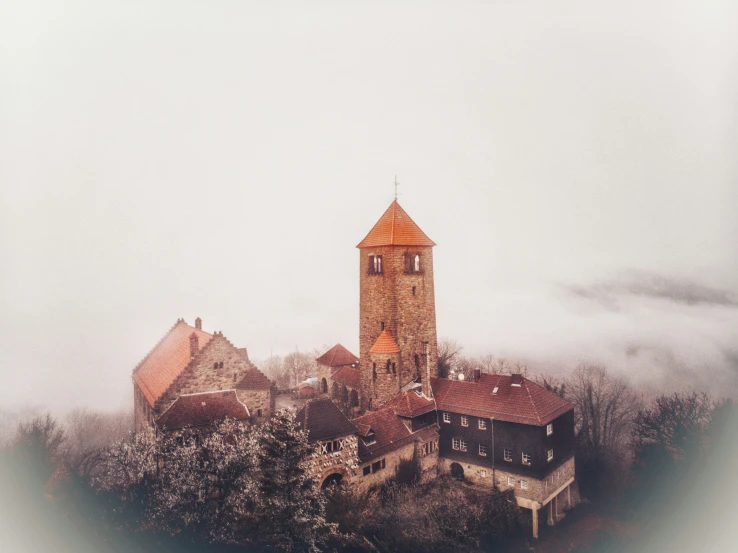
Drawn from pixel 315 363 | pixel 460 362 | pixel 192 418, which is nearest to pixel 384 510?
pixel 315 363

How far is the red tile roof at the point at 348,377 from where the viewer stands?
8.23 m

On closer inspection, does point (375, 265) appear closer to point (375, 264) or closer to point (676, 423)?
point (375, 264)

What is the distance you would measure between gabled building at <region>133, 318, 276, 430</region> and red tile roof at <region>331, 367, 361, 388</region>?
2.54 meters

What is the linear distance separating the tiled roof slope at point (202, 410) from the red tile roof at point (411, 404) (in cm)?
332

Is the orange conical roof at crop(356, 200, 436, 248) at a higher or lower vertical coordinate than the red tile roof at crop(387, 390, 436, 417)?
higher

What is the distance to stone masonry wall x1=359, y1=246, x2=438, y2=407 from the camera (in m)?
8.79

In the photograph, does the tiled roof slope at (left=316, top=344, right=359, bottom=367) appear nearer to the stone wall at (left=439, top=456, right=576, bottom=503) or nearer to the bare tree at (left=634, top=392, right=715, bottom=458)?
the stone wall at (left=439, top=456, right=576, bottom=503)

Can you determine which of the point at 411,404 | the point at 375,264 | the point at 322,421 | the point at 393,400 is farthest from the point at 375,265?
the point at 322,421

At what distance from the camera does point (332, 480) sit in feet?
20.1

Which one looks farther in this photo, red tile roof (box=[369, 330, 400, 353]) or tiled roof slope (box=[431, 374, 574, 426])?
red tile roof (box=[369, 330, 400, 353])

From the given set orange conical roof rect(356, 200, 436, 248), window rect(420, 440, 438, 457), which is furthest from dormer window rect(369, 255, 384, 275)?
window rect(420, 440, 438, 457)

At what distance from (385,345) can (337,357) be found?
143cm

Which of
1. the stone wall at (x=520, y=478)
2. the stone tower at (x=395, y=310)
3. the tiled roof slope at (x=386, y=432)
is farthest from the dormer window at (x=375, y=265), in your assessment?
the stone wall at (x=520, y=478)

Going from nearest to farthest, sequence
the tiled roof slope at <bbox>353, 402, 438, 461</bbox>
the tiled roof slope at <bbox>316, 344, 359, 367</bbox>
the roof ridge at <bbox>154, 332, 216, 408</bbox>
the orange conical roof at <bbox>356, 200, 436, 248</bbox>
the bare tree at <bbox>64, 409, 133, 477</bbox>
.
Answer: the bare tree at <bbox>64, 409, 133, 477</bbox>
the roof ridge at <bbox>154, 332, 216, 408</bbox>
the tiled roof slope at <bbox>353, 402, 438, 461</bbox>
the tiled roof slope at <bbox>316, 344, 359, 367</bbox>
the orange conical roof at <bbox>356, 200, 436, 248</bbox>
